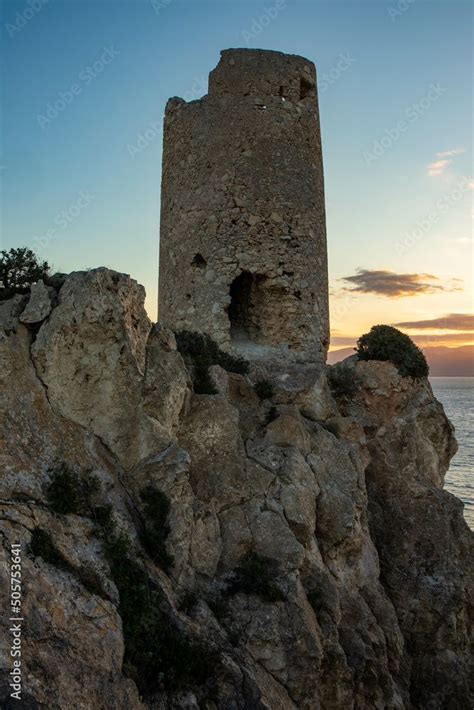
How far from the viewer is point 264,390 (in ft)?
36.5

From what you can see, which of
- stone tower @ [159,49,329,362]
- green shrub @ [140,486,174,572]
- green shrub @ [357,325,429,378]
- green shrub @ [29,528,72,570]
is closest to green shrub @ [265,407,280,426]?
stone tower @ [159,49,329,362]

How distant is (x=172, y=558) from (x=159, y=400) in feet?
7.05

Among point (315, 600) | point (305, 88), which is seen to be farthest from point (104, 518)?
point (305, 88)

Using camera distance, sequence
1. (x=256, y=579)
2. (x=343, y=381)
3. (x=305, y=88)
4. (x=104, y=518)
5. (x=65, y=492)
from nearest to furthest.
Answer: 1. (x=65, y=492)
2. (x=104, y=518)
3. (x=256, y=579)
4. (x=343, y=381)
5. (x=305, y=88)

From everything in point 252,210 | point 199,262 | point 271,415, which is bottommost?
point 271,415

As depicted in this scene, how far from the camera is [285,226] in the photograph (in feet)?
43.7

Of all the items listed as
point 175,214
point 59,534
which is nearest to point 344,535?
point 59,534

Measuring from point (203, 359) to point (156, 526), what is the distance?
388 cm

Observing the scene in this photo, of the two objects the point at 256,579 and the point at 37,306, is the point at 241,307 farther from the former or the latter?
the point at 256,579

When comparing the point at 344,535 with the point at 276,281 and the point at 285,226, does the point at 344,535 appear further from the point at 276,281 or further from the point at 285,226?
the point at 285,226

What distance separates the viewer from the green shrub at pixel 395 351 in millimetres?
13711

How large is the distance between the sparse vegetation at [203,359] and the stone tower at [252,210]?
1078 millimetres

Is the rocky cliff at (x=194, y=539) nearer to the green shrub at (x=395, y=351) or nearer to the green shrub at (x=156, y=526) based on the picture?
the green shrub at (x=156, y=526)

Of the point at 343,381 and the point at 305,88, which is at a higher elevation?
the point at 305,88
